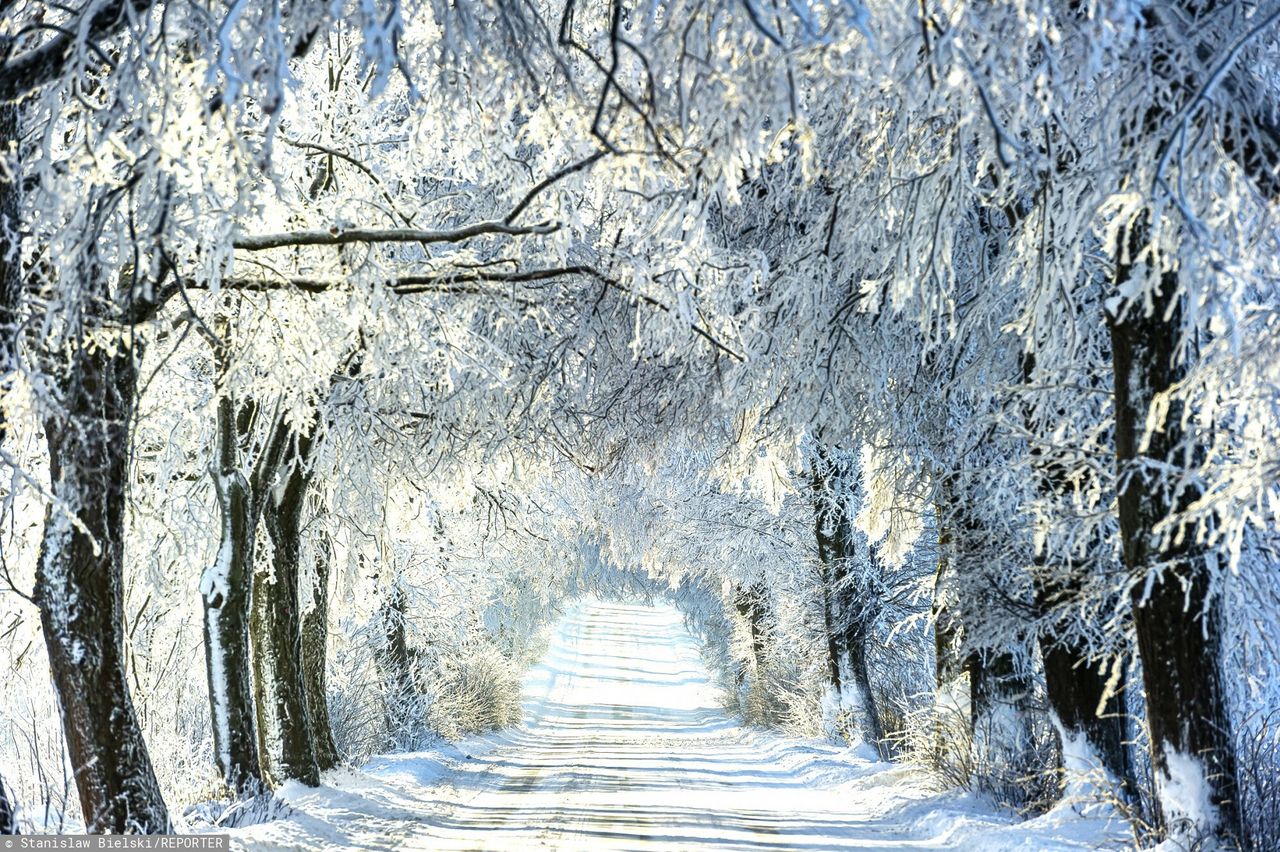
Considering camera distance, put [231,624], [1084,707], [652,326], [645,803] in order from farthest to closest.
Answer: [645,803] → [231,624] → [1084,707] → [652,326]

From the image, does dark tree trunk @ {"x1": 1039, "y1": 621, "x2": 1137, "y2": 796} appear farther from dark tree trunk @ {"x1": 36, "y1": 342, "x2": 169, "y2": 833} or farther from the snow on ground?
dark tree trunk @ {"x1": 36, "y1": 342, "x2": 169, "y2": 833}

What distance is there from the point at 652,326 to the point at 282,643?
692 cm

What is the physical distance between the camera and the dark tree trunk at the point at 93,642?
7195 mm

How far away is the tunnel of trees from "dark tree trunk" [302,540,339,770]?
0.22 feet

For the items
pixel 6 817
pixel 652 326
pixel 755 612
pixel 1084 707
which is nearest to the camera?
pixel 6 817

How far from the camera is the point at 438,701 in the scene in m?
22.7

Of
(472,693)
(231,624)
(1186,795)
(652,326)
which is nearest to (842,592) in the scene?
(472,693)

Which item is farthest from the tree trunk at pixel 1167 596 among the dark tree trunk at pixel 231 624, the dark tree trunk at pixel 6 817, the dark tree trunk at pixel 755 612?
the dark tree trunk at pixel 755 612

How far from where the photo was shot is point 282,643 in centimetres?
1301

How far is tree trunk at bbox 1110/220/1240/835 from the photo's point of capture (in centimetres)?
700

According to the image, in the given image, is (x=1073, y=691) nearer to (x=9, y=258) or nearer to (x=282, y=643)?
(x=282, y=643)

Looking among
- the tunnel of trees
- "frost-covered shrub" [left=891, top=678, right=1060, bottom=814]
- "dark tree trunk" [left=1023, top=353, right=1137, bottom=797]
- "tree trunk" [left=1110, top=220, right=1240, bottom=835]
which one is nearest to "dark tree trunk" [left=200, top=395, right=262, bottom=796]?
the tunnel of trees

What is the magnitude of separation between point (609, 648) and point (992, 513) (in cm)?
4588

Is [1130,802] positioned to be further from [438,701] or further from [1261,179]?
[438,701]
